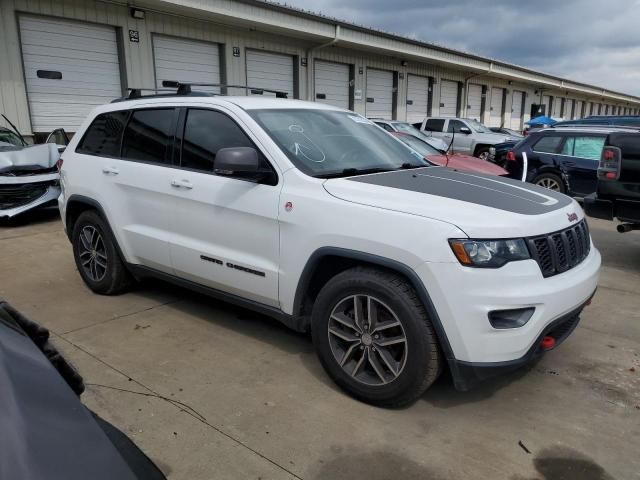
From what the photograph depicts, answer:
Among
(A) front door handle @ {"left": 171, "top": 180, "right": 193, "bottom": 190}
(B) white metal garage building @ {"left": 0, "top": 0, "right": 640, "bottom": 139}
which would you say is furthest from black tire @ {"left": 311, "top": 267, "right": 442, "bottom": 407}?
(B) white metal garage building @ {"left": 0, "top": 0, "right": 640, "bottom": 139}

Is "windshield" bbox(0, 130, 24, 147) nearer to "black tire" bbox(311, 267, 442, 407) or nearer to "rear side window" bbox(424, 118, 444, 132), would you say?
"black tire" bbox(311, 267, 442, 407)

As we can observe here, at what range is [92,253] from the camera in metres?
4.84

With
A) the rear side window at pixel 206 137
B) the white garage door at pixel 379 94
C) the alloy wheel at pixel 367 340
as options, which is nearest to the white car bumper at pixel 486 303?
the alloy wheel at pixel 367 340

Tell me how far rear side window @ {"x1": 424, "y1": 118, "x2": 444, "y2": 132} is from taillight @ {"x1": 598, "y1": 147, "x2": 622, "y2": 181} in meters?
12.9

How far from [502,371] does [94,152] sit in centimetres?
393

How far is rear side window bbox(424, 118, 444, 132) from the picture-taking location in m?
18.4

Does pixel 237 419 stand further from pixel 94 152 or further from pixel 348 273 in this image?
pixel 94 152

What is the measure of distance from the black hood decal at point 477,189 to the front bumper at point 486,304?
44 cm

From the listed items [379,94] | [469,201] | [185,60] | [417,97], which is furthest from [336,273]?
[417,97]

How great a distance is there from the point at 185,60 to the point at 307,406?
13.4 meters

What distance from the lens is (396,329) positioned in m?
2.91

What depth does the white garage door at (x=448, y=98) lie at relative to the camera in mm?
26219

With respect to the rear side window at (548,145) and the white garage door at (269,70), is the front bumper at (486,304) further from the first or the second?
the white garage door at (269,70)

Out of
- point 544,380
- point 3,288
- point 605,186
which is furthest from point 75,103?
point 544,380
